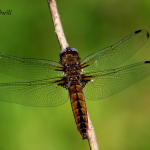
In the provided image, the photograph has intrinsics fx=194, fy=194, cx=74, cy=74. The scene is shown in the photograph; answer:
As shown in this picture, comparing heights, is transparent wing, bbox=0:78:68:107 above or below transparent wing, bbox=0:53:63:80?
below

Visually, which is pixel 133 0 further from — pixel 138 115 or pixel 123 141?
pixel 123 141

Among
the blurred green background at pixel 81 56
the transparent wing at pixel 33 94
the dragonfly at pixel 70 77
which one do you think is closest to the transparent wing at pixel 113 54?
the dragonfly at pixel 70 77

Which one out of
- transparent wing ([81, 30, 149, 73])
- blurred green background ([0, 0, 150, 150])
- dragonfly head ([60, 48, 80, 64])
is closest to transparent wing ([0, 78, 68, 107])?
dragonfly head ([60, 48, 80, 64])

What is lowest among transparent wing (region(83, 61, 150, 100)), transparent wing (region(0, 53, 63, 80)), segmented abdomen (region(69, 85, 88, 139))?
segmented abdomen (region(69, 85, 88, 139))

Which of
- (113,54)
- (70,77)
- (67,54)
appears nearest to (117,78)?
(113,54)

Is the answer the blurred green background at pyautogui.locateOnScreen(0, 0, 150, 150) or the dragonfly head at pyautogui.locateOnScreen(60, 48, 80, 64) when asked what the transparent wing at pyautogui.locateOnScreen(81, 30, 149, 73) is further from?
the blurred green background at pyautogui.locateOnScreen(0, 0, 150, 150)

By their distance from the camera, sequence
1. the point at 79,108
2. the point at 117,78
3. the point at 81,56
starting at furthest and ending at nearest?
the point at 81,56 < the point at 117,78 < the point at 79,108

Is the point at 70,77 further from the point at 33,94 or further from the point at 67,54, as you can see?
the point at 33,94

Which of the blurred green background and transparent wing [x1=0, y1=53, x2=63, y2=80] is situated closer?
transparent wing [x1=0, y1=53, x2=63, y2=80]
